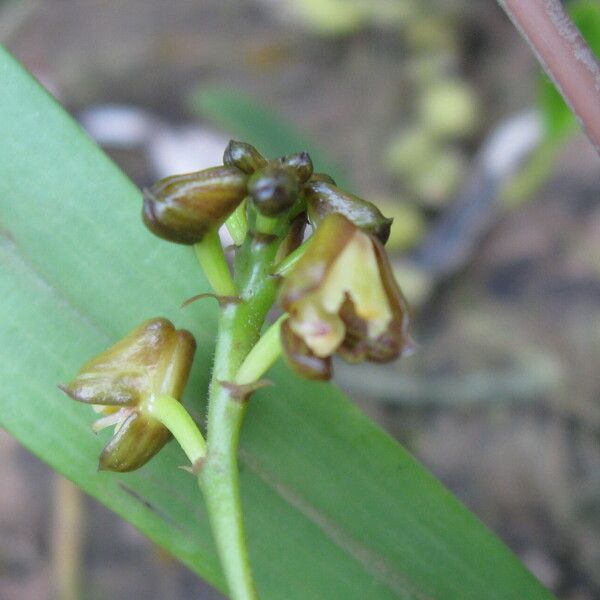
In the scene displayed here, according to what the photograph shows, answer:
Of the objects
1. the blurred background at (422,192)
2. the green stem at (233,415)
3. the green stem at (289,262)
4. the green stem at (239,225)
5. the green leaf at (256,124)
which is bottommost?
the blurred background at (422,192)

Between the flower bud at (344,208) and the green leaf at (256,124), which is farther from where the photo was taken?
the green leaf at (256,124)

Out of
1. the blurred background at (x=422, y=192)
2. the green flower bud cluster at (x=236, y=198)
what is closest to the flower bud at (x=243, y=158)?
the green flower bud cluster at (x=236, y=198)

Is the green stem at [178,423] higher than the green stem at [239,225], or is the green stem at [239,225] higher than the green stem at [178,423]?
the green stem at [239,225]

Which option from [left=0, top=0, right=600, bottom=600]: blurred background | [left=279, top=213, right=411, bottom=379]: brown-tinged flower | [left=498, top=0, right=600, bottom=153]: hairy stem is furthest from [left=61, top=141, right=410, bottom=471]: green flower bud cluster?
[left=0, top=0, right=600, bottom=600]: blurred background

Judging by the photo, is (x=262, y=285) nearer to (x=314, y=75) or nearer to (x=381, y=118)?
(x=381, y=118)

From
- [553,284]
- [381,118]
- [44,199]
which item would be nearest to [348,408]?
[44,199]

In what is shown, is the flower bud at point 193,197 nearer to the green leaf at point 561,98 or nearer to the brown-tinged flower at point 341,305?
the brown-tinged flower at point 341,305

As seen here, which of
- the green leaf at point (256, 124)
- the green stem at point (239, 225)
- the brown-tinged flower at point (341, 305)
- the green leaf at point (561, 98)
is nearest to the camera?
the brown-tinged flower at point (341, 305)
